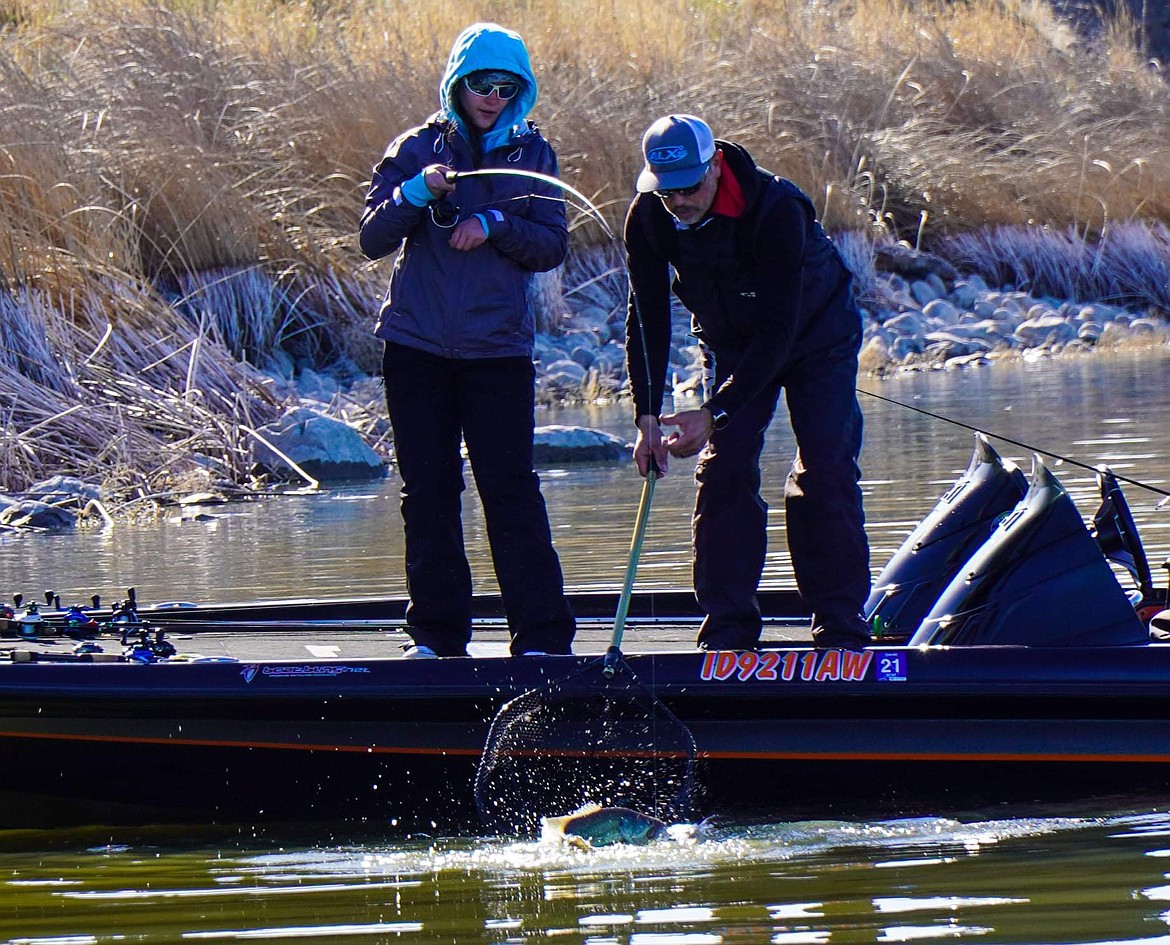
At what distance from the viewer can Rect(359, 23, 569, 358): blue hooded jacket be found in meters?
4.80

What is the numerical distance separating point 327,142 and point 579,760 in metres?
10.4

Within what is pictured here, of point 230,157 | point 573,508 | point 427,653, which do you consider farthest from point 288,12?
point 427,653

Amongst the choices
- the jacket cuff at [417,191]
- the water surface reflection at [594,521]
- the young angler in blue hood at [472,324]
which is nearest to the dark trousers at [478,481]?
the young angler in blue hood at [472,324]

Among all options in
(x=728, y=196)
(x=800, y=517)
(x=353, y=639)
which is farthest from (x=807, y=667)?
(x=353, y=639)

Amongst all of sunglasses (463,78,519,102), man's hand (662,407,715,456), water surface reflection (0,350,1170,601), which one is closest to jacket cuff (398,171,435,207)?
sunglasses (463,78,519,102)

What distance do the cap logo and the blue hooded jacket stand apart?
44 centimetres

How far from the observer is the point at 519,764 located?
4.55 meters

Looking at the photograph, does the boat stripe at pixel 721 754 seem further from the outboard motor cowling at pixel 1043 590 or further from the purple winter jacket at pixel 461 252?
the purple winter jacket at pixel 461 252

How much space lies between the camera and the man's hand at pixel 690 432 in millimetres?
4598

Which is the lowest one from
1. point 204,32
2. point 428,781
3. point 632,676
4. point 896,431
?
point 896,431

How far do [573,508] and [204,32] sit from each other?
6602mm

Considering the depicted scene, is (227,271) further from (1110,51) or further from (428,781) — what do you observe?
(1110,51)

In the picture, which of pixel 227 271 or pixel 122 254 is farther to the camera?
pixel 227 271

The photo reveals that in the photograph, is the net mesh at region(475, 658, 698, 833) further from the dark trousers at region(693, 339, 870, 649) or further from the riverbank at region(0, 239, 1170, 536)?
the riverbank at region(0, 239, 1170, 536)
